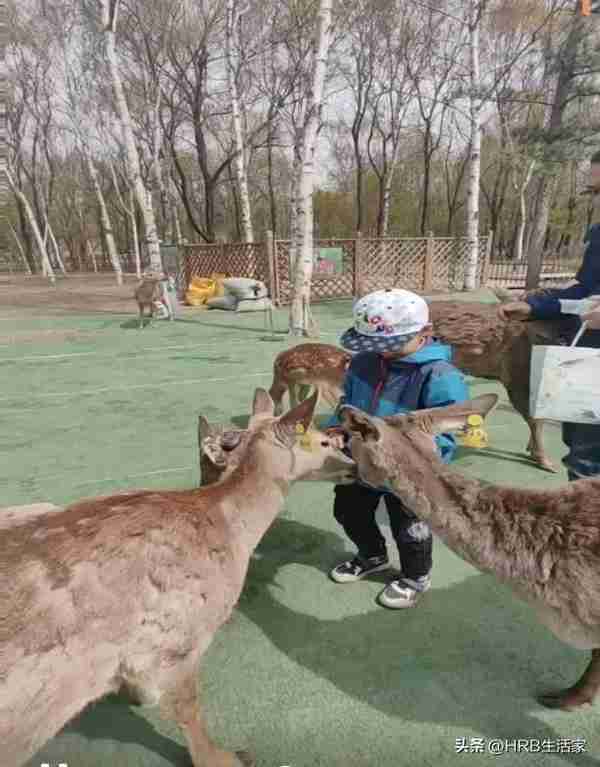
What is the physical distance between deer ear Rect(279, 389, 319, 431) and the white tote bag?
1.06 meters

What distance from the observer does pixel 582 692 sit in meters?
2.16

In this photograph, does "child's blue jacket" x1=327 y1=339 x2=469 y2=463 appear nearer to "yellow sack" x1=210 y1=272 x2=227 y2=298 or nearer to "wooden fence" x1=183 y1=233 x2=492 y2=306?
"wooden fence" x1=183 y1=233 x2=492 y2=306

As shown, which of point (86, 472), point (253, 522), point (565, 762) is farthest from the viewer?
point (86, 472)

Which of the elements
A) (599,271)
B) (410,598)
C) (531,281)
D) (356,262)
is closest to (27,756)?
(410,598)

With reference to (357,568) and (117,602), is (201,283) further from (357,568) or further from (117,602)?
(117,602)

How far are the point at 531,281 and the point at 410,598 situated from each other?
15.4m

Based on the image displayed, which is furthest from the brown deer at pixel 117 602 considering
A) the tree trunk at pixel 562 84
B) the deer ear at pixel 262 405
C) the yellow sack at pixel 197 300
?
the yellow sack at pixel 197 300

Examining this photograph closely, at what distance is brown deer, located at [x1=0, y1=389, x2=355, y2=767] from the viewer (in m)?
1.55

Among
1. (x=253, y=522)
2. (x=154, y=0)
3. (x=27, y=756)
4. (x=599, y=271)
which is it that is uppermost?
(x=154, y=0)

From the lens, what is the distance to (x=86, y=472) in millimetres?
4562

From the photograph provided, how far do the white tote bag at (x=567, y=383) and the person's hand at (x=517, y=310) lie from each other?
81 centimetres

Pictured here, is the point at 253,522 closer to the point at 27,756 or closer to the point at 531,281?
the point at 27,756

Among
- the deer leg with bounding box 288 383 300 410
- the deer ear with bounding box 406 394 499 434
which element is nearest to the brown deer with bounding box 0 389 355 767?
the deer ear with bounding box 406 394 499 434

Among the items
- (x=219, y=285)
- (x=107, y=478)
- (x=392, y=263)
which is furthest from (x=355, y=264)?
(x=107, y=478)
